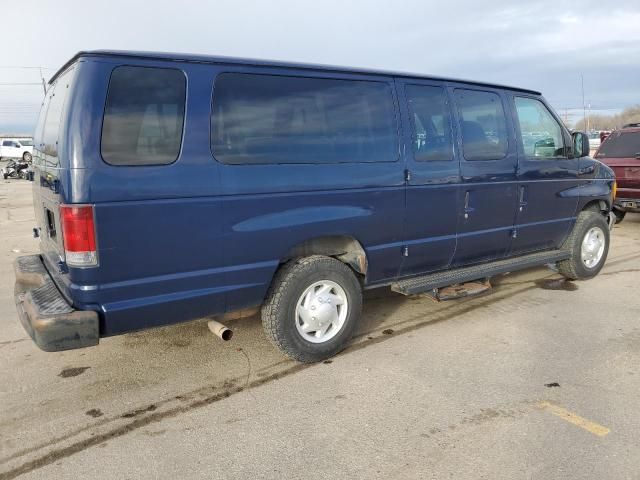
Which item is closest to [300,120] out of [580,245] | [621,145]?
[580,245]

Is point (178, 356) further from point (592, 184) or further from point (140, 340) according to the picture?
point (592, 184)

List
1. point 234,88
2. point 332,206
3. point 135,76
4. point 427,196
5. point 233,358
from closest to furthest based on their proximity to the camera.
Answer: point 135,76 < point 234,88 < point 332,206 < point 233,358 < point 427,196

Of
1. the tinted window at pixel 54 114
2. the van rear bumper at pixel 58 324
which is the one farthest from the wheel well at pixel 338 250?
the tinted window at pixel 54 114

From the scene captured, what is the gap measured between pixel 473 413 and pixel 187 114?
2.60 metres

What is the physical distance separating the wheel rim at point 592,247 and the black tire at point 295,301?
3620 millimetres

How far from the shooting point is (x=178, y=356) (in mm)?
4074

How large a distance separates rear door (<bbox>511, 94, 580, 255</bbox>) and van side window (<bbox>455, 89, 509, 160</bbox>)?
26cm

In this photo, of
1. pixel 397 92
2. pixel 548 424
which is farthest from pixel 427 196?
pixel 548 424

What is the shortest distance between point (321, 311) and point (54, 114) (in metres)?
2.40

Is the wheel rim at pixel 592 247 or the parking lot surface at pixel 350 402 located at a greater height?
the wheel rim at pixel 592 247

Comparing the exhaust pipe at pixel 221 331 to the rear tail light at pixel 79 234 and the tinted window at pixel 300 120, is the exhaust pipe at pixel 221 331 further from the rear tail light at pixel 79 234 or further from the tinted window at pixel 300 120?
the tinted window at pixel 300 120

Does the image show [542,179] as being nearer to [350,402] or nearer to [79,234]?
[350,402]

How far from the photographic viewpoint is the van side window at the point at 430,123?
429 centimetres

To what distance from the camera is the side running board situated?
439 centimetres
